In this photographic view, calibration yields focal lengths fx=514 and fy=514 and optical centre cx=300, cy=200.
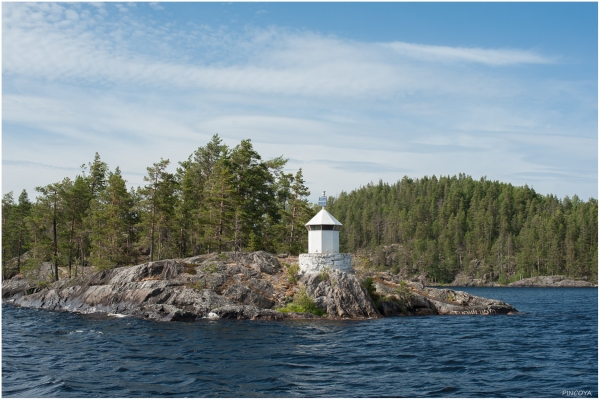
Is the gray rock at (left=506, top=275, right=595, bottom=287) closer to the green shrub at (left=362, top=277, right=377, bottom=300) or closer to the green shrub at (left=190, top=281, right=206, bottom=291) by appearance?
the green shrub at (left=362, top=277, right=377, bottom=300)

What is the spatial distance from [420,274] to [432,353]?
122731 mm

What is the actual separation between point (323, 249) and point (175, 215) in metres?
23.3

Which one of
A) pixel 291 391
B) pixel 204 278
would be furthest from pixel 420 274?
pixel 291 391

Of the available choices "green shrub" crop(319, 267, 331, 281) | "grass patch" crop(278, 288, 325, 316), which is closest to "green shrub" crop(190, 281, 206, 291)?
"grass patch" crop(278, 288, 325, 316)

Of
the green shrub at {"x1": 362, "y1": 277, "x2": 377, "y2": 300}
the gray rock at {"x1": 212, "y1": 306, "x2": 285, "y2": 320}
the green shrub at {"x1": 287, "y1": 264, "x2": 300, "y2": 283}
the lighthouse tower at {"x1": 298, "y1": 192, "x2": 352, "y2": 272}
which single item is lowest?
the gray rock at {"x1": 212, "y1": 306, "x2": 285, "y2": 320}

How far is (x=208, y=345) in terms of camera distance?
98.6 feet

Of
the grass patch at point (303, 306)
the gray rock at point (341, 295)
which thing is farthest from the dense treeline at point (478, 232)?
the grass patch at point (303, 306)

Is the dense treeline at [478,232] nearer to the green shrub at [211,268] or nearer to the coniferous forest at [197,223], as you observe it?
the coniferous forest at [197,223]

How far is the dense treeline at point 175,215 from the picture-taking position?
5831 centimetres

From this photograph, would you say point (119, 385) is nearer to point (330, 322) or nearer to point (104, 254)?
point (330, 322)

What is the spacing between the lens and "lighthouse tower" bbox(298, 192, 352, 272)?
46906 mm

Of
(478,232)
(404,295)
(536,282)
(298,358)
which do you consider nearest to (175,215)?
(404,295)

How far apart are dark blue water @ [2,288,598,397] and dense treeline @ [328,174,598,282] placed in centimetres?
10460

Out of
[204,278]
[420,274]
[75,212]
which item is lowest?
[420,274]
